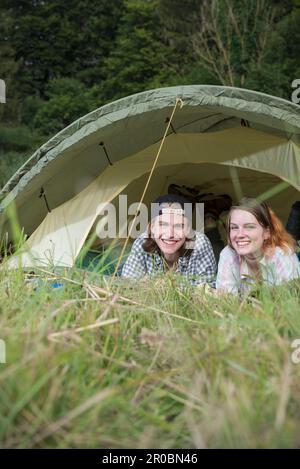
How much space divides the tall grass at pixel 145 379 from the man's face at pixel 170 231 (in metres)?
1.26

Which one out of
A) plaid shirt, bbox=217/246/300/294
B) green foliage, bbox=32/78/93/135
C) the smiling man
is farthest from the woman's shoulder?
green foliage, bbox=32/78/93/135

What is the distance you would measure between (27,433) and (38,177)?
237cm

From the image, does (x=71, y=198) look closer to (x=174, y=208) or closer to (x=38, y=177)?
(x=38, y=177)

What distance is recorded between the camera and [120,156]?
3.68 meters

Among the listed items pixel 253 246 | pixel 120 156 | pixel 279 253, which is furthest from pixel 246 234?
pixel 120 156

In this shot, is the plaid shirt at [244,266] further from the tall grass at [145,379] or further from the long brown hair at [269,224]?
the tall grass at [145,379]

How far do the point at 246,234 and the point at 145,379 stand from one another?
4.63 feet

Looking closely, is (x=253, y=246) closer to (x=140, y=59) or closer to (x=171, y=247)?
(x=171, y=247)

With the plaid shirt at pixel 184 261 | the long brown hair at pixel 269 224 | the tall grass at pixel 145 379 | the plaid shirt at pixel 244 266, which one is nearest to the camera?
the tall grass at pixel 145 379

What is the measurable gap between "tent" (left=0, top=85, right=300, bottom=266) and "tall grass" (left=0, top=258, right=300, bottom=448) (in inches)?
62.4

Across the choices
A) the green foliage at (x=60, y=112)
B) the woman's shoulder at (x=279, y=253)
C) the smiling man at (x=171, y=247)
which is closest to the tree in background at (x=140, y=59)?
the green foliage at (x=60, y=112)

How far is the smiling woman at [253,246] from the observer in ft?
8.35

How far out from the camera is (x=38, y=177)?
131 inches

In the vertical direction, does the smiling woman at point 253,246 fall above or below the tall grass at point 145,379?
above
